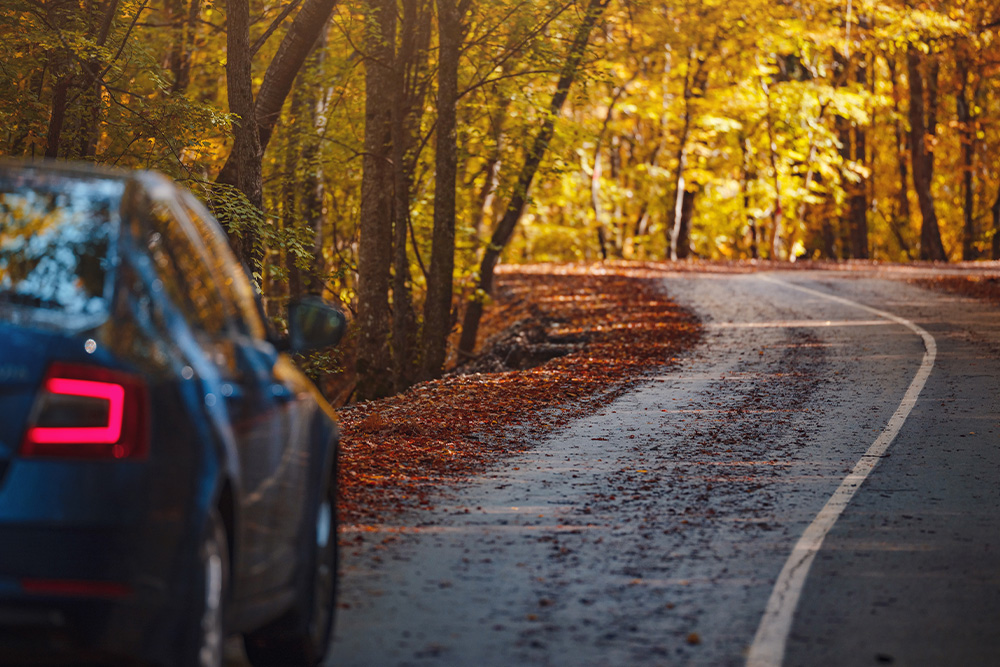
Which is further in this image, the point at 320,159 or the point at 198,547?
the point at 320,159

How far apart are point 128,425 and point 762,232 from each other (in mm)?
66317

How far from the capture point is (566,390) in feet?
49.5

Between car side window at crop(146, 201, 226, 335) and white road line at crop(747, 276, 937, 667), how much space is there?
2788 millimetres

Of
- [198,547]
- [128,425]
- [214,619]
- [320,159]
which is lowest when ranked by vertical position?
[214,619]

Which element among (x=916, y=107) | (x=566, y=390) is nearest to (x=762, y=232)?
(x=916, y=107)

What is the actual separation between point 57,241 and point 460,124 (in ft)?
70.9

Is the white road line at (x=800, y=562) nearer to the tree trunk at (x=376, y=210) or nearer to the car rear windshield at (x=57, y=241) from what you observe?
the car rear windshield at (x=57, y=241)

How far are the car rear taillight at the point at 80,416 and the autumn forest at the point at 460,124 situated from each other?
32.2 ft

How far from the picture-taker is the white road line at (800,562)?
17.2 feet

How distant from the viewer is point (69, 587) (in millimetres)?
3057

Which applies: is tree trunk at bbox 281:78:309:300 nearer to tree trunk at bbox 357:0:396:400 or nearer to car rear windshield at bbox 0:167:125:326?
tree trunk at bbox 357:0:396:400

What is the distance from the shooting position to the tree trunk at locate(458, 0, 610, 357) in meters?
21.6

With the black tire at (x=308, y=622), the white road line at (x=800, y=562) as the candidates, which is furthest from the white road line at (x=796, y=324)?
the black tire at (x=308, y=622)

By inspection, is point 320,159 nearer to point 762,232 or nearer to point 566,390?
point 566,390
